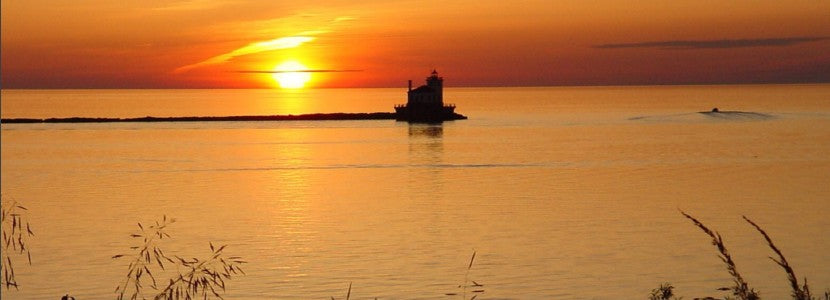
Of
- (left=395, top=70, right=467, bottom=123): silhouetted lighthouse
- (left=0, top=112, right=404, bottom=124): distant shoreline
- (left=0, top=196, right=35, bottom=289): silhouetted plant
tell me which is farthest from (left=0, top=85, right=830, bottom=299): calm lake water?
(left=0, top=112, right=404, bottom=124): distant shoreline

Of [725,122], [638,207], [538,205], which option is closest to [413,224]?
[538,205]

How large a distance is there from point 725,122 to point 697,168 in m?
78.9

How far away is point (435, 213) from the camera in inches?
1538

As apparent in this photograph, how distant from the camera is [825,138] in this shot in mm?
91438

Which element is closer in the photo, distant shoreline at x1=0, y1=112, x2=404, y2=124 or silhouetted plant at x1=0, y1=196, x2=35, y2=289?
silhouetted plant at x1=0, y1=196, x2=35, y2=289

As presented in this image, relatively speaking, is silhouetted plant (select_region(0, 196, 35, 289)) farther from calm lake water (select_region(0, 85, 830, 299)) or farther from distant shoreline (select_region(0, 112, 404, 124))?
distant shoreline (select_region(0, 112, 404, 124))

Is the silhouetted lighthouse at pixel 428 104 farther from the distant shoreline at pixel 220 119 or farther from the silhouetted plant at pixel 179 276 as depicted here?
the silhouetted plant at pixel 179 276

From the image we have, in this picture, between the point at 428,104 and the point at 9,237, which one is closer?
the point at 9,237

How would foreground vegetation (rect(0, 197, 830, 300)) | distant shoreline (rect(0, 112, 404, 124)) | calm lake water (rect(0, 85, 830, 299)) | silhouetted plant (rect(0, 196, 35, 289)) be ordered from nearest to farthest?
foreground vegetation (rect(0, 197, 830, 300)) → silhouetted plant (rect(0, 196, 35, 289)) → calm lake water (rect(0, 85, 830, 299)) → distant shoreline (rect(0, 112, 404, 124))

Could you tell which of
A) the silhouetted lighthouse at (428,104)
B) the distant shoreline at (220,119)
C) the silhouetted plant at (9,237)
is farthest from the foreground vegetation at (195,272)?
the distant shoreline at (220,119)

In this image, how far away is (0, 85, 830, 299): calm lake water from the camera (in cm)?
2503

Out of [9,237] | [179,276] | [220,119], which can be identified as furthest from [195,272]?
[220,119]

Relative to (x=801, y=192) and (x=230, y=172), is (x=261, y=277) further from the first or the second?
(x=230, y=172)

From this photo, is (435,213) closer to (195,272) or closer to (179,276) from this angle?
(179,276)
